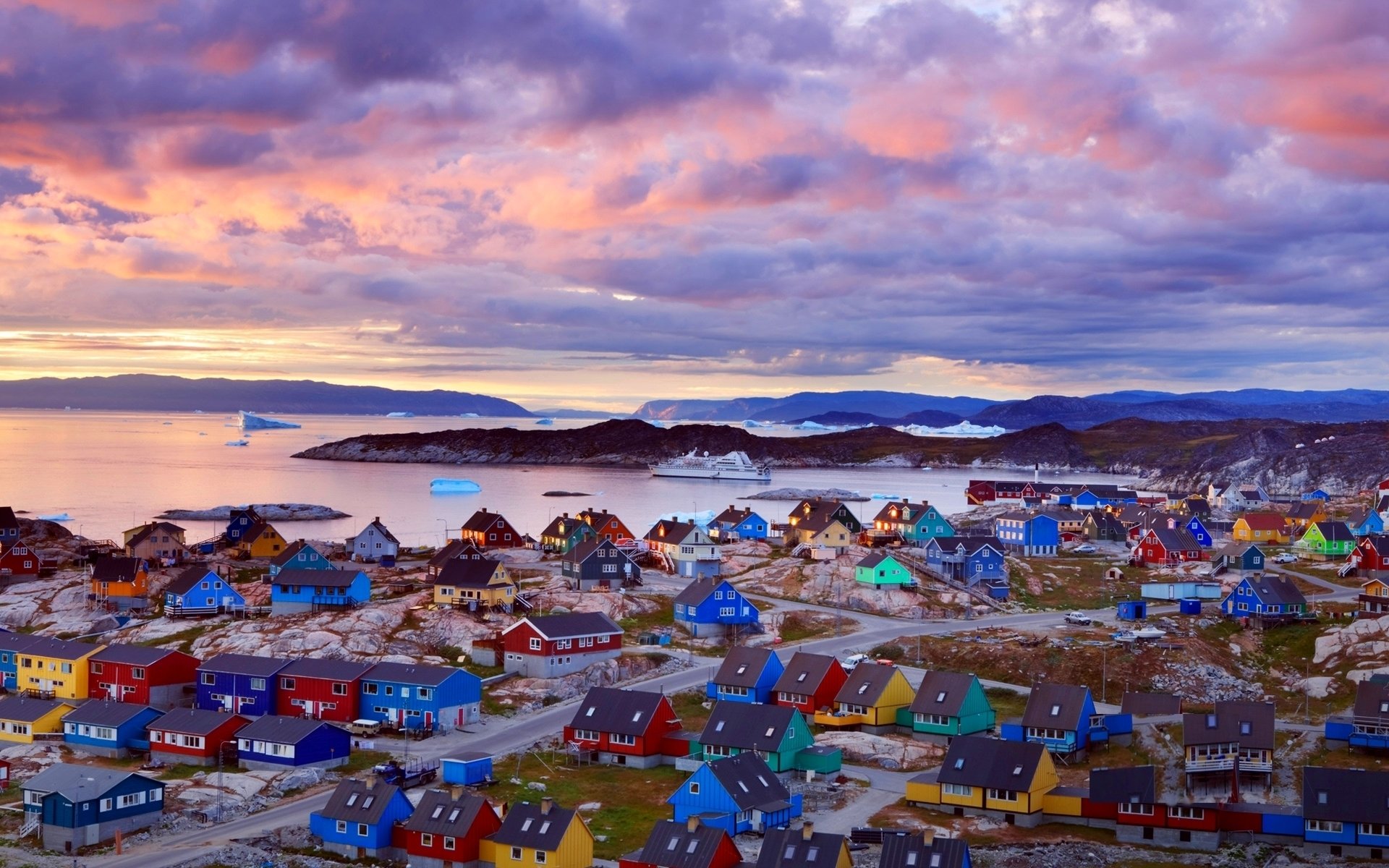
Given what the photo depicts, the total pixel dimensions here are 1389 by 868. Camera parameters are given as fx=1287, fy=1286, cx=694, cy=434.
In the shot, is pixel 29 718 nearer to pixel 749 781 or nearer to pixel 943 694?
pixel 749 781

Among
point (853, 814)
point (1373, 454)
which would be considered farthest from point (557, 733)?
point (1373, 454)

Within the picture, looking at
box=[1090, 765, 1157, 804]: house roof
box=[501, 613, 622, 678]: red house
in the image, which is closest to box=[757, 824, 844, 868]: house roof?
box=[1090, 765, 1157, 804]: house roof

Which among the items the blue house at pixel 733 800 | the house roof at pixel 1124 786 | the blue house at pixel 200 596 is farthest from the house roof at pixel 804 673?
the blue house at pixel 200 596

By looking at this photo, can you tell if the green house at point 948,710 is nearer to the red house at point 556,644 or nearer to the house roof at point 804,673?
the house roof at point 804,673

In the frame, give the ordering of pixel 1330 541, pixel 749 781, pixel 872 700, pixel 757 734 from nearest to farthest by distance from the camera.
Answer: pixel 749 781
pixel 757 734
pixel 872 700
pixel 1330 541

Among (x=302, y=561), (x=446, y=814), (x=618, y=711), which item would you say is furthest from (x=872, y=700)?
(x=302, y=561)
